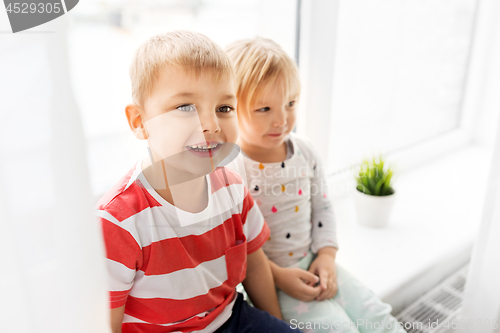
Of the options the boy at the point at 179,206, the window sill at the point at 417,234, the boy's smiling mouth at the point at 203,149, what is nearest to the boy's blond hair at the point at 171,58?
the boy at the point at 179,206

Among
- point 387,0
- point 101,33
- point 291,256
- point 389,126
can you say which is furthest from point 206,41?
point 389,126

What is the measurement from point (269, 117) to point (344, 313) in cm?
→ 47

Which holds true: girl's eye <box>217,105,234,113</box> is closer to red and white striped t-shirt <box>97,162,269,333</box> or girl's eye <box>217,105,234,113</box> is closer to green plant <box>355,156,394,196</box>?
red and white striped t-shirt <box>97,162,269,333</box>

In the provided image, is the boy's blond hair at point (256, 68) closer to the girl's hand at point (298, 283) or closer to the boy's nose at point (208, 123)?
the boy's nose at point (208, 123)

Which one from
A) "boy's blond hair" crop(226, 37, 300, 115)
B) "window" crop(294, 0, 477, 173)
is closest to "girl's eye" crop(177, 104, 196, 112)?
"boy's blond hair" crop(226, 37, 300, 115)

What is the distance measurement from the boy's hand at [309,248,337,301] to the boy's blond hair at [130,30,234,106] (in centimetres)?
54

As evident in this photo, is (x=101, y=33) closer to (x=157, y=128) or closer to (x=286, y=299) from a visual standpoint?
(x=157, y=128)

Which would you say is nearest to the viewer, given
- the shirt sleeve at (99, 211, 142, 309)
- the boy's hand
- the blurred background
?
the blurred background

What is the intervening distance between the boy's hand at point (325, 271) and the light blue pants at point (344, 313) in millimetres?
18

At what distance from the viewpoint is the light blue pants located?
821 millimetres

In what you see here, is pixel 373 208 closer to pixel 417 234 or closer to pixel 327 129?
pixel 417 234

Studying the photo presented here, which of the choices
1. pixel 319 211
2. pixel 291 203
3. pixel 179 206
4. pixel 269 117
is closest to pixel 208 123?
pixel 179 206

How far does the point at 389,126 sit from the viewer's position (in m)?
1.59

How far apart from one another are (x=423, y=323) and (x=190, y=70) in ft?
3.11
